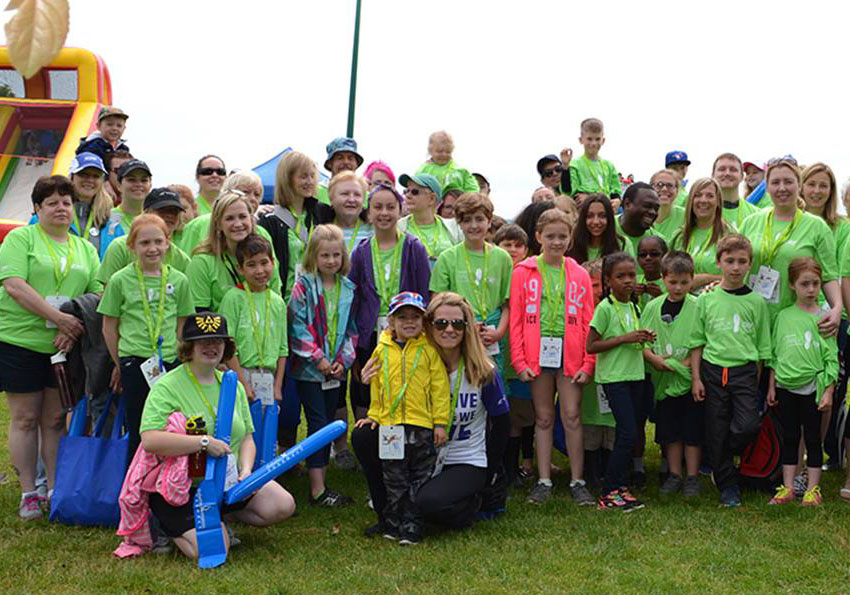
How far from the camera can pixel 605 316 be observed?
18.3 feet

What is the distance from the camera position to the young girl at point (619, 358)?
18.1 feet

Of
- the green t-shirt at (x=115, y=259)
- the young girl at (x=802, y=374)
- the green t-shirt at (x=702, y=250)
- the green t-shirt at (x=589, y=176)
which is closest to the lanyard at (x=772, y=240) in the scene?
the young girl at (x=802, y=374)

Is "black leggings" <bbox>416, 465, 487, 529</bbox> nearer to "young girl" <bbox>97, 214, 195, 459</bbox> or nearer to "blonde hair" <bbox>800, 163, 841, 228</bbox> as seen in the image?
"young girl" <bbox>97, 214, 195, 459</bbox>

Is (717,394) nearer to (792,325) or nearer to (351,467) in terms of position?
(792,325)

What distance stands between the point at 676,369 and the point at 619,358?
0.42 meters

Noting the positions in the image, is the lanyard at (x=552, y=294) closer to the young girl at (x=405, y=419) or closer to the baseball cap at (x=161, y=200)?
the young girl at (x=405, y=419)

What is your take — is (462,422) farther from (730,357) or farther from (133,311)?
(133,311)

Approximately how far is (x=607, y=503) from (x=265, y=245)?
2.60 metres

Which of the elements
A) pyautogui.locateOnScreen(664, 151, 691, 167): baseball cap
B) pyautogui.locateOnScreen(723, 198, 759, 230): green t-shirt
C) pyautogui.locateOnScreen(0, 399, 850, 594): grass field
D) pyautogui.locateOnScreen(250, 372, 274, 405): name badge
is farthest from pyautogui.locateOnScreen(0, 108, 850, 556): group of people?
pyautogui.locateOnScreen(664, 151, 691, 167): baseball cap

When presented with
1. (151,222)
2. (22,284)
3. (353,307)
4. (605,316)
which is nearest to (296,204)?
(353,307)

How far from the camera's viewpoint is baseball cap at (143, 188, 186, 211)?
207 inches

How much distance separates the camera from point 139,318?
485 centimetres

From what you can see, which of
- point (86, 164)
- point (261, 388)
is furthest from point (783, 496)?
point (86, 164)

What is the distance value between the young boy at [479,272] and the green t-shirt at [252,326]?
114cm
